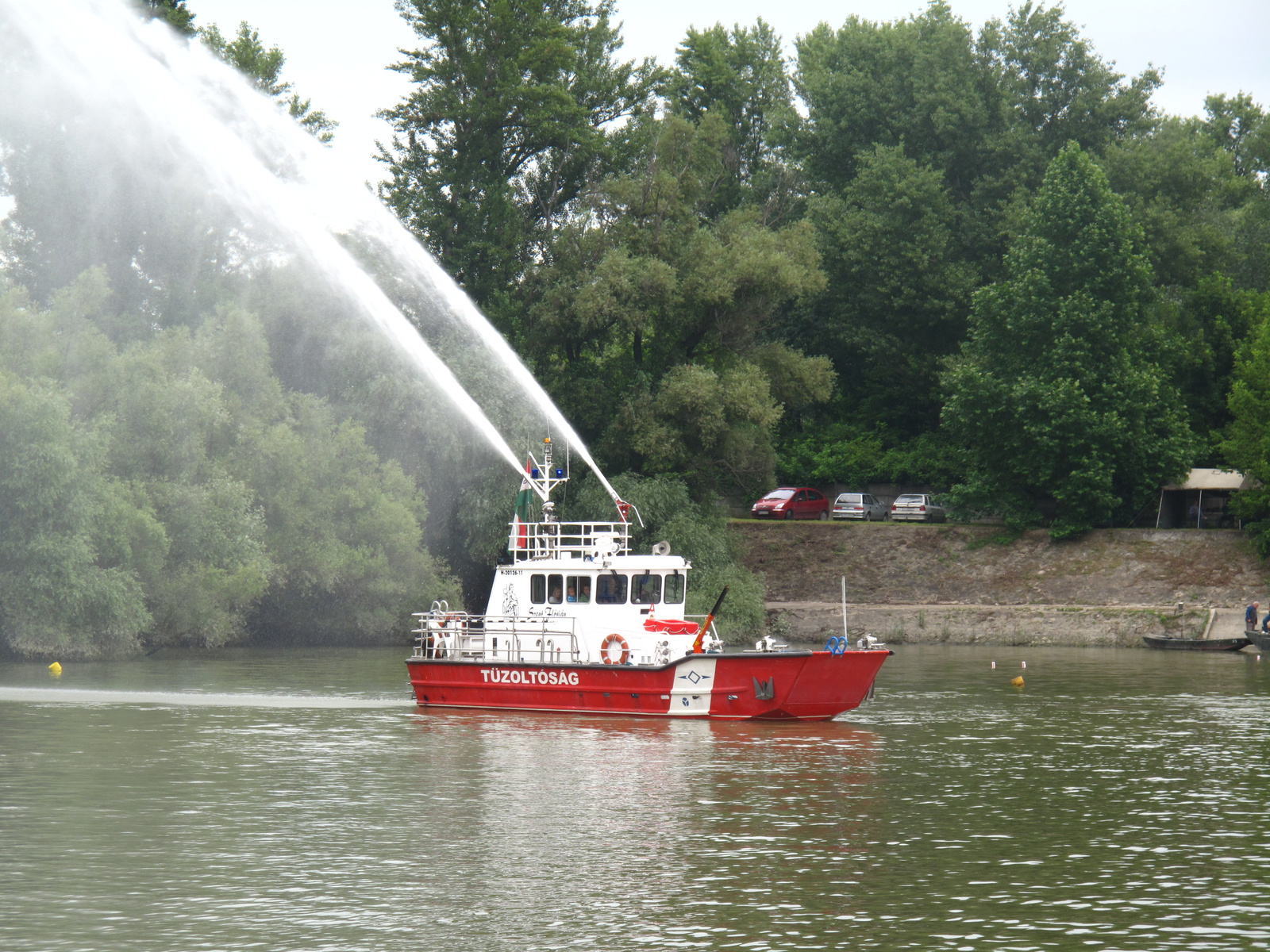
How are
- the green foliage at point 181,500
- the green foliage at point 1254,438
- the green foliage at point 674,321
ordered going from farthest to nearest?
the green foliage at point 1254,438 → the green foliage at point 674,321 → the green foliage at point 181,500

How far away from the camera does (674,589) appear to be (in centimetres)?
3684

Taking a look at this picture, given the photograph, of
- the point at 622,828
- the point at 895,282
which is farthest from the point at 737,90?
the point at 622,828

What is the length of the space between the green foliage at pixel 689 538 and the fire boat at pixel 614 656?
76.9 feet

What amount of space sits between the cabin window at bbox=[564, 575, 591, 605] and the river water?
10.1 ft

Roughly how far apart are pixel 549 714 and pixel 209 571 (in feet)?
80.1

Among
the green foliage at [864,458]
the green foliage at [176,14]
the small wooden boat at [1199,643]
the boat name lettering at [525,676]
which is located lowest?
the small wooden boat at [1199,643]

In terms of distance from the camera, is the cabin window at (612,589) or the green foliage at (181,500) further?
the green foliage at (181,500)

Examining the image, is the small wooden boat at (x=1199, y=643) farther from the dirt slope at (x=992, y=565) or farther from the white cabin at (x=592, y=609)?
the white cabin at (x=592, y=609)

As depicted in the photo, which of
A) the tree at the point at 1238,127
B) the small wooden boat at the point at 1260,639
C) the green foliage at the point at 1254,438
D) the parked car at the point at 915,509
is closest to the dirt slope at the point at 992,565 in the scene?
the green foliage at the point at 1254,438

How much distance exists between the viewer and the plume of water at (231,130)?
35500mm

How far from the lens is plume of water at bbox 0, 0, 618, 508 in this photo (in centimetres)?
3550

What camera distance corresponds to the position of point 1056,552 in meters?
73.9

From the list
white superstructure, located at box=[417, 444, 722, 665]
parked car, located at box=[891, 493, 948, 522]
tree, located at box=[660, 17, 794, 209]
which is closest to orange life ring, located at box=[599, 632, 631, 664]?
white superstructure, located at box=[417, 444, 722, 665]

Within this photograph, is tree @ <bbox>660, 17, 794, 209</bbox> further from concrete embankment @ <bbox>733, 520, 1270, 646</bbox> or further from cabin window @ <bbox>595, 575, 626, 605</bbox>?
cabin window @ <bbox>595, 575, 626, 605</bbox>
